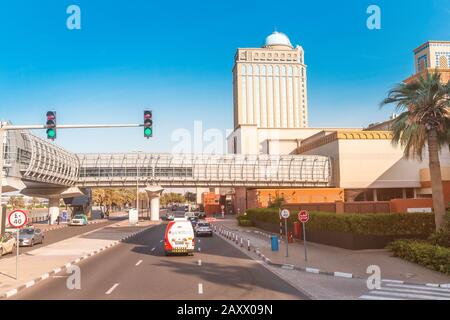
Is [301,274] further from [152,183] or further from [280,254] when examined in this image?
[152,183]

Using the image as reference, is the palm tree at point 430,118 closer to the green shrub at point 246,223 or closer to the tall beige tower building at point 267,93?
the green shrub at point 246,223

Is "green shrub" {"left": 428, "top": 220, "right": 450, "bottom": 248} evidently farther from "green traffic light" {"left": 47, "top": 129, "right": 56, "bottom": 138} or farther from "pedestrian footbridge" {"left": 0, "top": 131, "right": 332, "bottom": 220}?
"pedestrian footbridge" {"left": 0, "top": 131, "right": 332, "bottom": 220}

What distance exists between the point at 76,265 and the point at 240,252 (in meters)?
9.93

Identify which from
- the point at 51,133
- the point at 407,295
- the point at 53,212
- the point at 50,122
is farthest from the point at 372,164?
the point at 50,122

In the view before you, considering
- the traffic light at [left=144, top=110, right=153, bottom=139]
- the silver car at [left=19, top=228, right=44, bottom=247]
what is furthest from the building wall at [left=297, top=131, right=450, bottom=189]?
the traffic light at [left=144, top=110, right=153, bottom=139]

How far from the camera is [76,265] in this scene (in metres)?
21.8

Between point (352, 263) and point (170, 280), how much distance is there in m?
9.17

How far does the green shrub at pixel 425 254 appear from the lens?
1772cm

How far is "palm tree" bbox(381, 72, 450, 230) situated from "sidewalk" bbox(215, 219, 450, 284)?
376 cm

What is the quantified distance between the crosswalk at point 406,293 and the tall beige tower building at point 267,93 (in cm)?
17513

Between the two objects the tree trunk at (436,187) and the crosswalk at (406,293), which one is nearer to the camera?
the crosswalk at (406,293)

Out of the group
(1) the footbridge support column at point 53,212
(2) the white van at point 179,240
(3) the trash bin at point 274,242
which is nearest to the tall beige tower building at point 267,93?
(1) the footbridge support column at point 53,212
